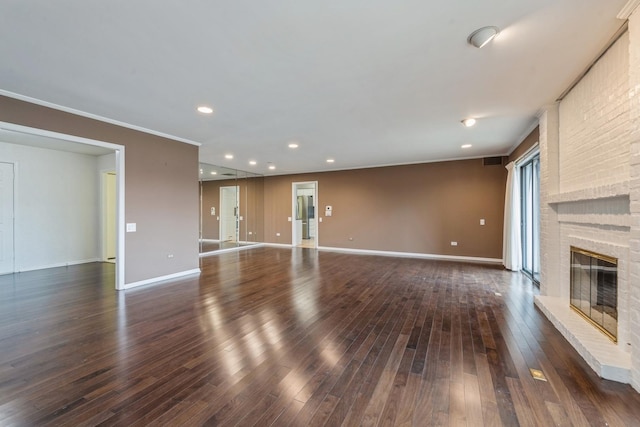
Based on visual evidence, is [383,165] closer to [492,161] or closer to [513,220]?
[492,161]

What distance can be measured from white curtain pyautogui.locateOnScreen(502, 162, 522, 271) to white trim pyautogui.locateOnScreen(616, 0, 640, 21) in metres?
4.07

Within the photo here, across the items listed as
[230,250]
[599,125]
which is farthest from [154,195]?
[599,125]

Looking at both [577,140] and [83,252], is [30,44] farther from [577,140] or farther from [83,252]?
[83,252]

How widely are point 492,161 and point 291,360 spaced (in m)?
6.86

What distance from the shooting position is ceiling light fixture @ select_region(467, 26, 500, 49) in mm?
2088

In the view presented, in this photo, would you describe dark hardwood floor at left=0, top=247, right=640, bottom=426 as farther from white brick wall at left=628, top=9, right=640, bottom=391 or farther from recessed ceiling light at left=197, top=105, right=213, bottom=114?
recessed ceiling light at left=197, top=105, right=213, bottom=114

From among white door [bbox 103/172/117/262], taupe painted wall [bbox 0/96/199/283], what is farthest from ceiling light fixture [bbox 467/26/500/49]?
white door [bbox 103/172/117/262]

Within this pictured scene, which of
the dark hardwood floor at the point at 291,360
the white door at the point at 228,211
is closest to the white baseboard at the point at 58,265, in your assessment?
the dark hardwood floor at the point at 291,360

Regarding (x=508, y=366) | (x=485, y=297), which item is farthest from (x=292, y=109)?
(x=485, y=297)

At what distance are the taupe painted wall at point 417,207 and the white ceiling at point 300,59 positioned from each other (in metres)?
2.84

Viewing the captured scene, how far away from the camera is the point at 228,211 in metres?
9.78

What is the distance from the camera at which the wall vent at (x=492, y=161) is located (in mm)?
6765

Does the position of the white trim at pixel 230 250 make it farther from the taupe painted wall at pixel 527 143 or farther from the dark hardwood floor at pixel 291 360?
the taupe painted wall at pixel 527 143

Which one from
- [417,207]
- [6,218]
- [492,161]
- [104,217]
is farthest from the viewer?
[417,207]
